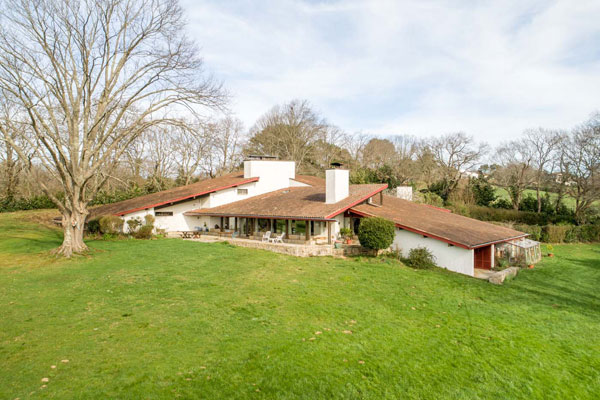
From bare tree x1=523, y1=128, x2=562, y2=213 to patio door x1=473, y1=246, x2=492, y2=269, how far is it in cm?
2260

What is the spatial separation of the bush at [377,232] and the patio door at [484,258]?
538cm

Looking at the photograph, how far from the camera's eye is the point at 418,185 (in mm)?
44312

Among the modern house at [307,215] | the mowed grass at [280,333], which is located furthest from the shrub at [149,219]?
the mowed grass at [280,333]

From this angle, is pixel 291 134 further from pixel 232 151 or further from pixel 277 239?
pixel 277 239

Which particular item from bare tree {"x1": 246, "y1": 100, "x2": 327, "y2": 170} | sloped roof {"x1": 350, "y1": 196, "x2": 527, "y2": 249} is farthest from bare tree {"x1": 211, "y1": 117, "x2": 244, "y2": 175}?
sloped roof {"x1": 350, "y1": 196, "x2": 527, "y2": 249}

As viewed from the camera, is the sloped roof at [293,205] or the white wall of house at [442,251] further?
the sloped roof at [293,205]

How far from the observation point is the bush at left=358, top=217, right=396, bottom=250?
1653 centimetres

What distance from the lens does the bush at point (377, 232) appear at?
16531mm

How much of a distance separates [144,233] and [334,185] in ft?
40.8

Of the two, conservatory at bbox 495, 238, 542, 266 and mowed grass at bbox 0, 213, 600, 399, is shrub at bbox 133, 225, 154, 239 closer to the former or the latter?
mowed grass at bbox 0, 213, 600, 399

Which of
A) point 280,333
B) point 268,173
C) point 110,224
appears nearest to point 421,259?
point 280,333

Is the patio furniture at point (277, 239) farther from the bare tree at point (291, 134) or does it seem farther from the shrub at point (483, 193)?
the shrub at point (483, 193)

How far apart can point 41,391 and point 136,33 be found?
566 inches

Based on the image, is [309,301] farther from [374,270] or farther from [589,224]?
[589,224]
